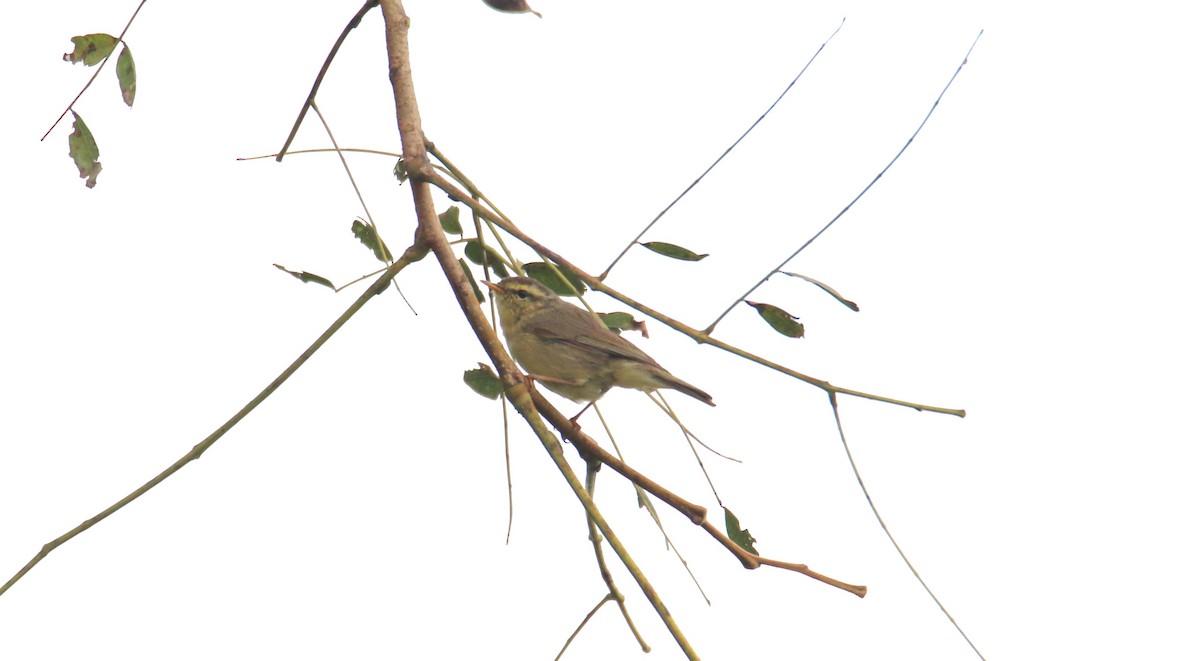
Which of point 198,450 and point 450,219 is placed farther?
point 450,219

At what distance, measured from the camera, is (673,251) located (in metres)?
2.98

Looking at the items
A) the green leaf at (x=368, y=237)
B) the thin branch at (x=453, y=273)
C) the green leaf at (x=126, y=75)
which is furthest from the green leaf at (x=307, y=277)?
the green leaf at (x=126, y=75)

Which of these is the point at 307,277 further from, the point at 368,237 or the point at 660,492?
the point at 660,492

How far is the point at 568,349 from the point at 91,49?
2322mm

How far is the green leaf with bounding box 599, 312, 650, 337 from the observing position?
3.35 m

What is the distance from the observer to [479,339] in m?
2.85

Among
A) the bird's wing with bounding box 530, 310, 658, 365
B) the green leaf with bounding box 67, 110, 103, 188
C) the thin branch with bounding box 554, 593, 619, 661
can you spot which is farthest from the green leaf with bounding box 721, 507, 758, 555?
the green leaf with bounding box 67, 110, 103, 188

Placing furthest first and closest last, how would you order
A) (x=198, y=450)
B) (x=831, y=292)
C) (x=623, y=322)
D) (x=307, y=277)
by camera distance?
(x=623, y=322) → (x=307, y=277) → (x=831, y=292) → (x=198, y=450)

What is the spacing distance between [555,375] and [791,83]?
2397mm

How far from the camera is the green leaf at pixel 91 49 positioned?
128 inches

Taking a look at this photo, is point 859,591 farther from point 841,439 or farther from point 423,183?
point 423,183

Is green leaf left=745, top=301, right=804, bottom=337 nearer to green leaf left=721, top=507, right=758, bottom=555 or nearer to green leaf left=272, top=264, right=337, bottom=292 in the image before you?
green leaf left=721, top=507, right=758, bottom=555

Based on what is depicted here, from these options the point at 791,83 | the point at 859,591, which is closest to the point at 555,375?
the point at 791,83

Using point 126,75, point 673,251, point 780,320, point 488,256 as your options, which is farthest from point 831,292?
point 126,75
